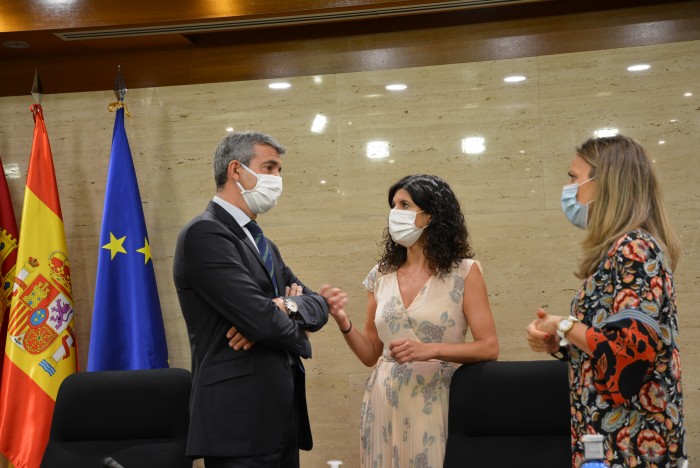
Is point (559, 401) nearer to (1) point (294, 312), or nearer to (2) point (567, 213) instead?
(2) point (567, 213)

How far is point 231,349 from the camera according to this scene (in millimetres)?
2998

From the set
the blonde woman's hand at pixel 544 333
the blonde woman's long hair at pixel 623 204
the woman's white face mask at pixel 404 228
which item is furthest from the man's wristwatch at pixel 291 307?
the blonde woman's long hair at pixel 623 204

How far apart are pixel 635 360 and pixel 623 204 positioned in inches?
18.4

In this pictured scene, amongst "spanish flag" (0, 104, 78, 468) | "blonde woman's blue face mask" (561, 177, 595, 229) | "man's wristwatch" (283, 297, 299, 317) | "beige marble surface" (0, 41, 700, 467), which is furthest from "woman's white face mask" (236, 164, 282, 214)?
"spanish flag" (0, 104, 78, 468)

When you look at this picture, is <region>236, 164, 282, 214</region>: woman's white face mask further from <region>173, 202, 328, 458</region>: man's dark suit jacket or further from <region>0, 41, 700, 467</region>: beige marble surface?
<region>0, 41, 700, 467</region>: beige marble surface

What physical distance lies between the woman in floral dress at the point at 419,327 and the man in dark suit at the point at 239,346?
46 centimetres

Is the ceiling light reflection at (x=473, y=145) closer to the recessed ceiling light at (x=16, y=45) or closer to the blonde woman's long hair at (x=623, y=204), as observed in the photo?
the blonde woman's long hair at (x=623, y=204)

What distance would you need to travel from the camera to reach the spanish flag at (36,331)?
184 inches

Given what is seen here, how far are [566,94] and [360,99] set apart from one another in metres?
1.12

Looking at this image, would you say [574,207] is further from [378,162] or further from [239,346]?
[378,162]

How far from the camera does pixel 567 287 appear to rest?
180 inches

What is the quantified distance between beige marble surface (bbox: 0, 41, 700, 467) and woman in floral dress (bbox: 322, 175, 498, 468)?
0.95 m

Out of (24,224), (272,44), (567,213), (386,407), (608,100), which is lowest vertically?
(386,407)

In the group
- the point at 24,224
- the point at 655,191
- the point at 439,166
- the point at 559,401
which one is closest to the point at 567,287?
the point at 439,166
